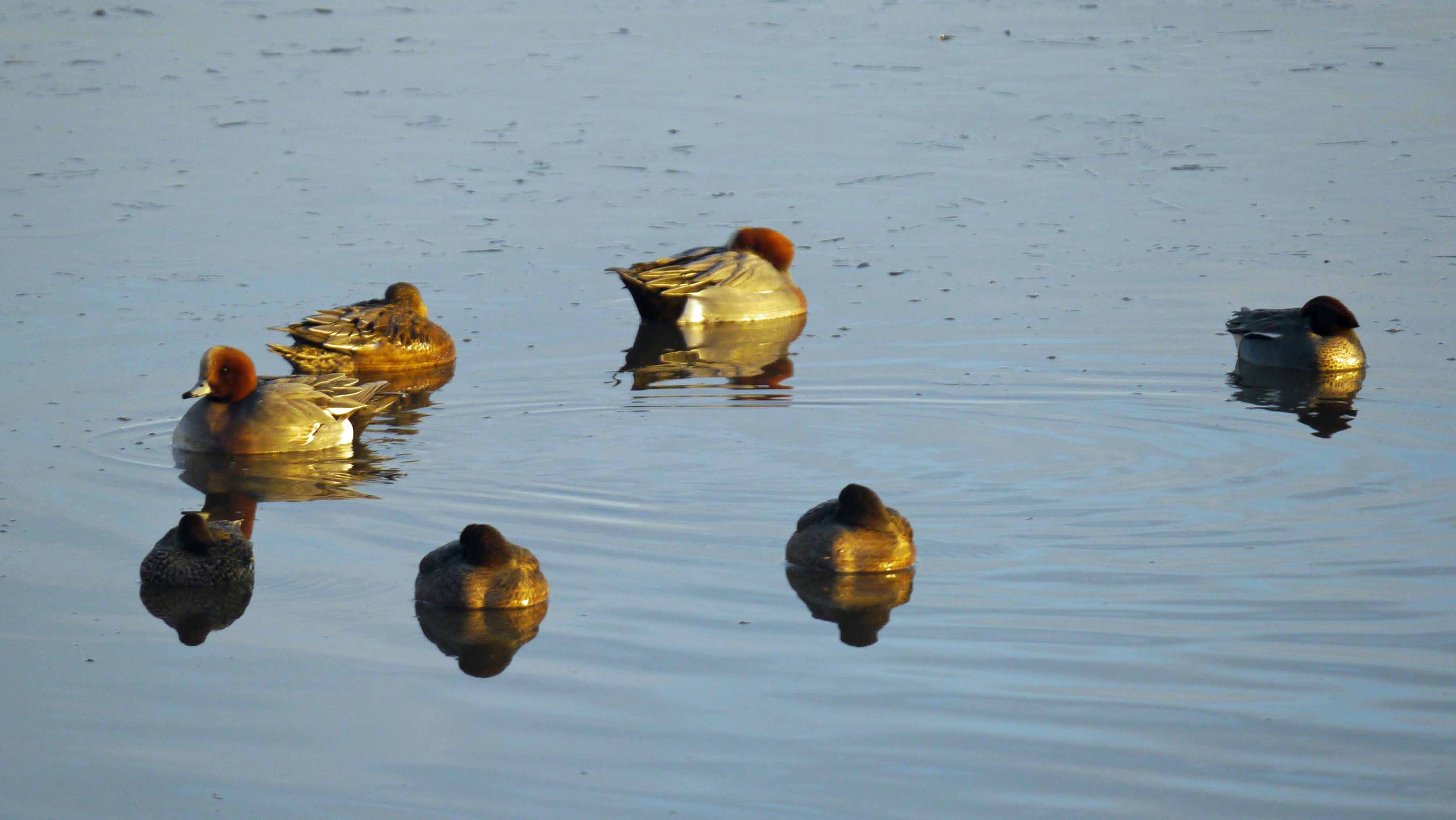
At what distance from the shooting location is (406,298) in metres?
12.8

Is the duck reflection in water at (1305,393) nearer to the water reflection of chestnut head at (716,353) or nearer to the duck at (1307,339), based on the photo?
the duck at (1307,339)

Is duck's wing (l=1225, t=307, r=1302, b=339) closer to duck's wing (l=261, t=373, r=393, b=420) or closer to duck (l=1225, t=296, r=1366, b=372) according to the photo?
duck (l=1225, t=296, r=1366, b=372)

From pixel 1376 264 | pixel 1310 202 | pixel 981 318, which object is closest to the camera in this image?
pixel 981 318

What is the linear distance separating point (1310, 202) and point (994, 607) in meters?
9.28

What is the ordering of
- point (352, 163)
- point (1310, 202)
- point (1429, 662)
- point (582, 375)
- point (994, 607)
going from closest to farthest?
1. point (1429, 662)
2. point (994, 607)
3. point (582, 375)
4. point (1310, 202)
5. point (352, 163)

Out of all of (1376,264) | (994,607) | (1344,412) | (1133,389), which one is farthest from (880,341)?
(994,607)

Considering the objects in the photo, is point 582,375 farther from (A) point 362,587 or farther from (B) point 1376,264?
(B) point 1376,264

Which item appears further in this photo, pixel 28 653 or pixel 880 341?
pixel 880 341

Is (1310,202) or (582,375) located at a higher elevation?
(1310,202)

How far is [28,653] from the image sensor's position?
7.11 metres

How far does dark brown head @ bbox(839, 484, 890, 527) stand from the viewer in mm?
7992

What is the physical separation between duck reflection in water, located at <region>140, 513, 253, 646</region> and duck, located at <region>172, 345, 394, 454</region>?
246 cm

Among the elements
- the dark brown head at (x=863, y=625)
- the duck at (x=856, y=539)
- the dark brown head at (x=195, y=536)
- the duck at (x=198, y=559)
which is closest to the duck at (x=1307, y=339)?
the duck at (x=856, y=539)

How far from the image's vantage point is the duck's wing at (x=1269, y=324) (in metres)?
12.2
